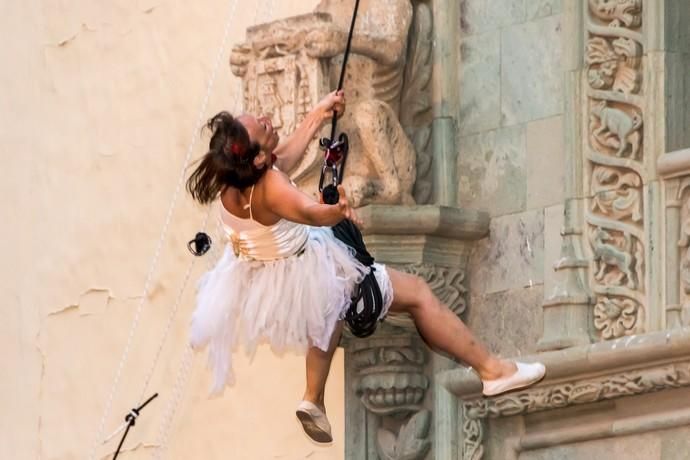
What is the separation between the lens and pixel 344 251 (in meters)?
12.4

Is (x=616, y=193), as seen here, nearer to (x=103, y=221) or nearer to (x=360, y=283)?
(x=360, y=283)

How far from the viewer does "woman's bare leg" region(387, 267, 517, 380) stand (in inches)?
486

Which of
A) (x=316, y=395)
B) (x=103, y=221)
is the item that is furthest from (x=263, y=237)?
(x=103, y=221)

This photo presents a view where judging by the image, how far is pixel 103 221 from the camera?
1518cm

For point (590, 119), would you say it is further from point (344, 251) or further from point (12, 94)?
point (12, 94)

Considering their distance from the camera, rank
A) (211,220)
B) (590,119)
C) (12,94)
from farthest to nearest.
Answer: (12,94)
(211,220)
(590,119)

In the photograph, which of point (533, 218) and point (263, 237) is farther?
point (533, 218)

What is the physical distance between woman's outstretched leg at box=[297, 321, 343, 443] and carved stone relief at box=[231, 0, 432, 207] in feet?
3.30

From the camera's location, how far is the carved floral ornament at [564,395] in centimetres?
1263

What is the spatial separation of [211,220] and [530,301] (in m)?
1.82

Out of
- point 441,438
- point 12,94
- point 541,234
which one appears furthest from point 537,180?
point 12,94

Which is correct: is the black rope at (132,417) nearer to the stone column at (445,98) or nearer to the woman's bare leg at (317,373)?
the woman's bare leg at (317,373)

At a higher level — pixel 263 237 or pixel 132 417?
pixel 263 237

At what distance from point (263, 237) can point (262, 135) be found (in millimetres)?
378
